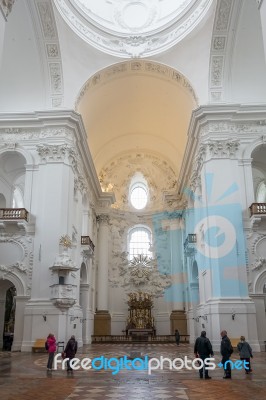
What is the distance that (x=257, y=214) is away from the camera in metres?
17.6

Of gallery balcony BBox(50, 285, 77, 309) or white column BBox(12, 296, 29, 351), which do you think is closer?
gallery balcony BBox(50, 285, 77, 309)

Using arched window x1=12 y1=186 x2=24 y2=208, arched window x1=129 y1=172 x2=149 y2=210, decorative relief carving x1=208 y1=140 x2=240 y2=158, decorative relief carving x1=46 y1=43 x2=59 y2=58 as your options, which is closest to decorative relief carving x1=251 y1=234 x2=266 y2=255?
decorative relief carving x1=208 y1=140 x2=240 y2=158

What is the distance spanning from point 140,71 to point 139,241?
44.5 ft

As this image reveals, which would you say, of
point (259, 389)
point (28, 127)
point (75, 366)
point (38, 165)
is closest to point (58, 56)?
point (28, 127)

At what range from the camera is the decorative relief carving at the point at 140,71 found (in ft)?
71.7

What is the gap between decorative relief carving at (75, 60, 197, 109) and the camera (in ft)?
71.7

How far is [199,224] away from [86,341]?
964 cm

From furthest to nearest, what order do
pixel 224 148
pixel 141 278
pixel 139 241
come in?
pixel 139 241, pixel 141 278, pixel 224 148

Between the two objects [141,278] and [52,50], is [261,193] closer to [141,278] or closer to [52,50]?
[141,278]

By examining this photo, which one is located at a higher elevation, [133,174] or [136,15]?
[136,15]

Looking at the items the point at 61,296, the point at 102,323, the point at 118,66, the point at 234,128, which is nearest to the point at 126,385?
the point at 61,296

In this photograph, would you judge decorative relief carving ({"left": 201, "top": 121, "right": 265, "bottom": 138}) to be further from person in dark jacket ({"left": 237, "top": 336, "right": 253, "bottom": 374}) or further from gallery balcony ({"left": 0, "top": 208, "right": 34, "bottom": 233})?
person in dark jacket ({"left": 237, "top": 336, "right": 253, "bottom": 374})

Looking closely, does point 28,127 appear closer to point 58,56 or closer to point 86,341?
point 58,56

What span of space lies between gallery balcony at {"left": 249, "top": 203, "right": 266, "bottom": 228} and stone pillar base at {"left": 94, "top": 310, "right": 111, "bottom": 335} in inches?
550
